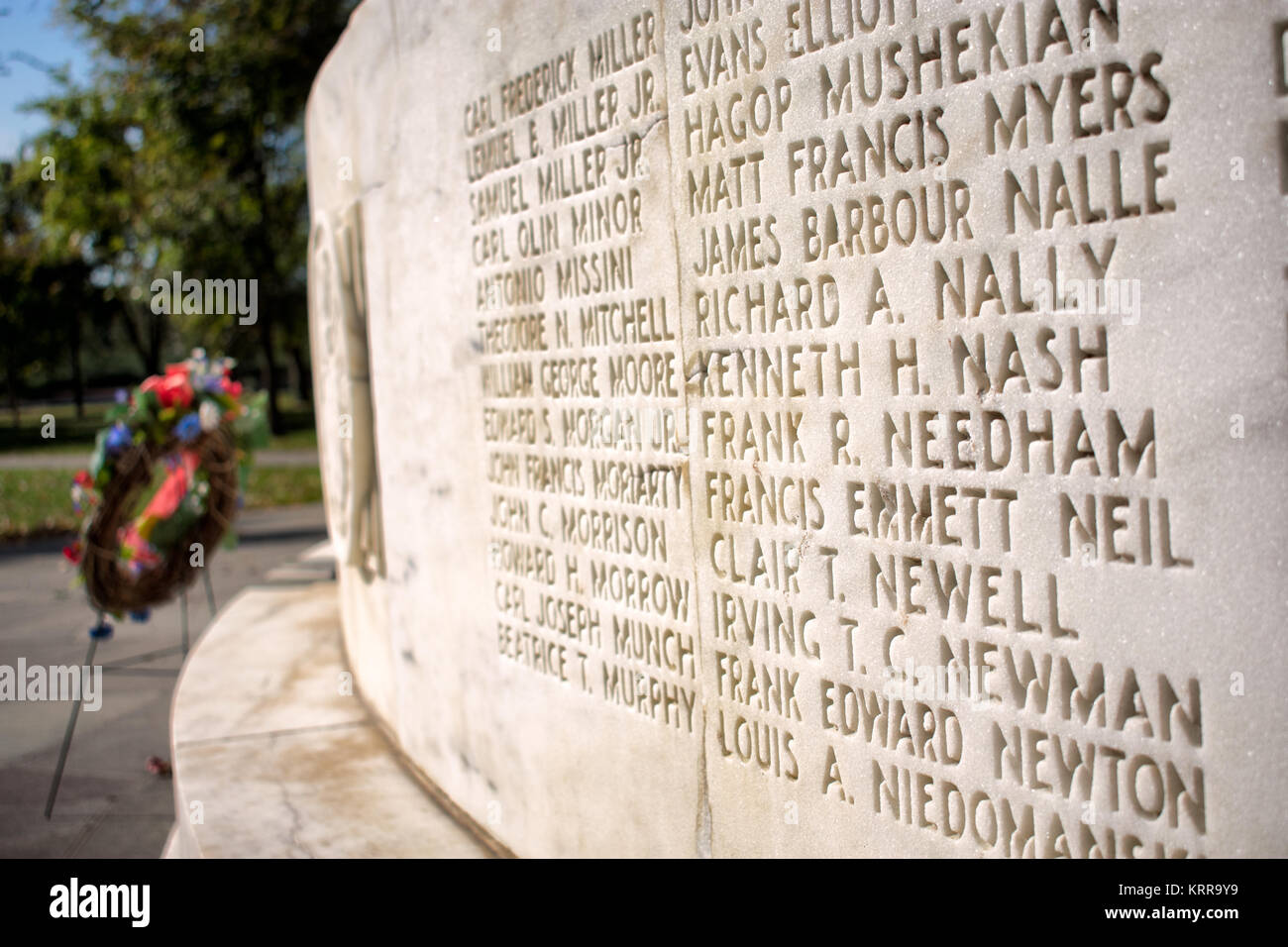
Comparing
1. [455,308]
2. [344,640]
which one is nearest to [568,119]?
[455,308]

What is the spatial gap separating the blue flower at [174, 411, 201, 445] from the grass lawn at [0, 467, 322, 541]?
921cm

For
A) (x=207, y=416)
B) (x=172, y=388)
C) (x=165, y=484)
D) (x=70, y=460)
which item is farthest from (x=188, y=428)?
(x=70, y=460)

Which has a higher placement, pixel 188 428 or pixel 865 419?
pixel 188 428

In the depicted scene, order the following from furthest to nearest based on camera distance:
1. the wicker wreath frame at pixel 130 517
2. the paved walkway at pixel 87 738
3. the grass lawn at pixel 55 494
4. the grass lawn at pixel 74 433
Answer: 1. the grass lawn at pixel 74 433
2. the grass lawn at pixel 55 494
3. the wicker wreath frame at pixel 130 517
4. the paved walkway at pixel 87 738

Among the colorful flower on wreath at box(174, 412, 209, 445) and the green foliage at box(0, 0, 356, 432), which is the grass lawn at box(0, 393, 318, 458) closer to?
the green foliage at box(0, 0, 356, 432)

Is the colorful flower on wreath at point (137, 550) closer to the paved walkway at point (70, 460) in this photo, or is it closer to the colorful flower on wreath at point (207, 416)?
the colorful flower on wreath at point (207, 416)

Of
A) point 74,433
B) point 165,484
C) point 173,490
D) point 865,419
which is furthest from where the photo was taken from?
point 74,433

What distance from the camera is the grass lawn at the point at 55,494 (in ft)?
48.7

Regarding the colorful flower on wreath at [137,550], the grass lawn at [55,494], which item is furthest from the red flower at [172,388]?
the grass lawn at [55,494]

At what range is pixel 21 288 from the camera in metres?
25.3

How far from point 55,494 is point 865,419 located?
18.4m

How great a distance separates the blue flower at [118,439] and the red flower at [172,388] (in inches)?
9.5

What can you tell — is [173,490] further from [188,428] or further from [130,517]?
[188,428]

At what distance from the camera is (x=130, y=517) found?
659 cm
